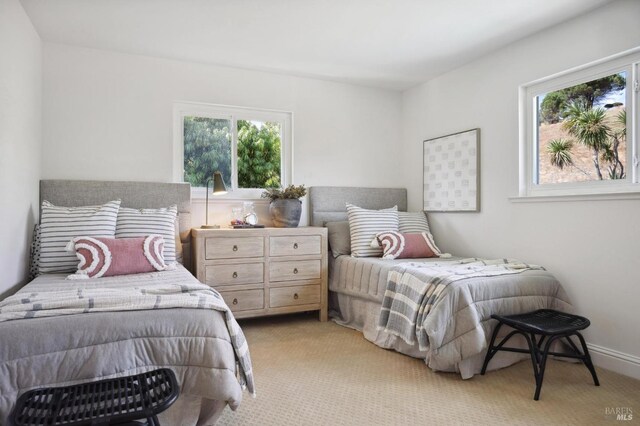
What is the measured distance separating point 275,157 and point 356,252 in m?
1.26

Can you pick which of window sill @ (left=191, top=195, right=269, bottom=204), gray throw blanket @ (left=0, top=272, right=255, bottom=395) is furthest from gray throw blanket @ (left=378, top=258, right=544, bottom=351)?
window sill @ (left=191, top=195, right=269, bottom=204)

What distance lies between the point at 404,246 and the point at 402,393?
1487mm

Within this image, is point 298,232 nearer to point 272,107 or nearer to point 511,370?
point 272,107

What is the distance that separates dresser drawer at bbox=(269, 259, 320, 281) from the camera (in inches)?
134

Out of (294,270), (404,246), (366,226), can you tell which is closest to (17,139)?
(294,270)

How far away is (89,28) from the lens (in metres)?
2.94

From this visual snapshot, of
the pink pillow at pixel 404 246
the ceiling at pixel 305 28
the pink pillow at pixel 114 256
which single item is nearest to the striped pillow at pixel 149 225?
the pink pillow at pixel 114 256

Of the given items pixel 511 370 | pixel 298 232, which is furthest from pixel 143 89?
pixel 511 370

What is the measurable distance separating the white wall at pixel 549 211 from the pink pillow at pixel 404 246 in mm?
389

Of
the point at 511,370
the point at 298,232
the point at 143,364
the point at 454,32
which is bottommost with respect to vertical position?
the point at 511,370

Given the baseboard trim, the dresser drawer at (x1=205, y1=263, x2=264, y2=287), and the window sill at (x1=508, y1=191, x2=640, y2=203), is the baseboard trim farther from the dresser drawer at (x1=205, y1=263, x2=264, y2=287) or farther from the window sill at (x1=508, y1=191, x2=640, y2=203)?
the dresser drawer at (x1=205, y1=263, x2=264, y2=287)

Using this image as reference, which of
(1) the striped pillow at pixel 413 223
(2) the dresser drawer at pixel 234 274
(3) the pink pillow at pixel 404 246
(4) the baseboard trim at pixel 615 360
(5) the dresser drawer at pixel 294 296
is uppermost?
(1) the striped pillow at pixel 413 223

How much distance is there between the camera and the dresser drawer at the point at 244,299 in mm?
3238

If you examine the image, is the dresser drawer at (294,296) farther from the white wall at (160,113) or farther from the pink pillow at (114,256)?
the pink pillow at (114,256)
